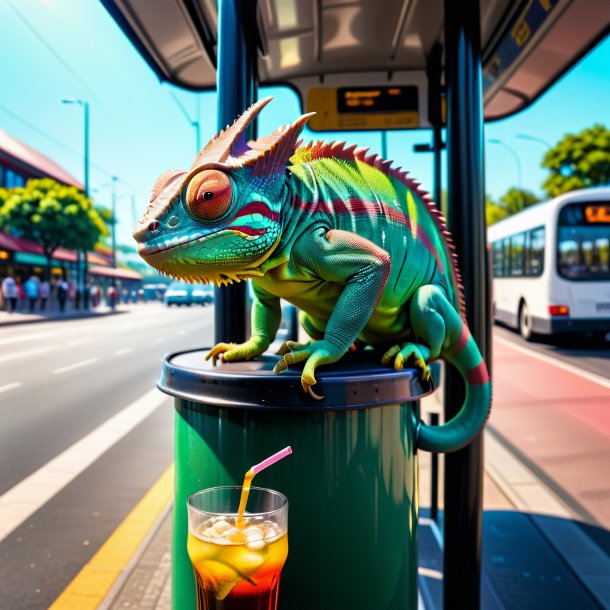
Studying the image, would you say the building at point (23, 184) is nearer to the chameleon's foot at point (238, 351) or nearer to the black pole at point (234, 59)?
the black pole at point (234, 59)

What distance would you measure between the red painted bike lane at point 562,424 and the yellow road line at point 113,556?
2818 mm

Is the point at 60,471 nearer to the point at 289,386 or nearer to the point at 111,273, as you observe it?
the point at 289,386

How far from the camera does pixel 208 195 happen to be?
1.26m

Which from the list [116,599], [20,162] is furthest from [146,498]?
[20,162]

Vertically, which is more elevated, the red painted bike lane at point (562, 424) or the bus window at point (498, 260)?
the bus window at point (498, 260)

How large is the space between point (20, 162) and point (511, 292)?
19530 millimetres

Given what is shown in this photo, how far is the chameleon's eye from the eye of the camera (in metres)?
1.26

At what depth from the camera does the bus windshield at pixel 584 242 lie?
35.5 feet

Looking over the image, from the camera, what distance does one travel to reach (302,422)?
132cm

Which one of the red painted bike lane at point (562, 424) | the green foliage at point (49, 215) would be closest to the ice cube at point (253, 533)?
the red painted bike lane at point (562, 424)

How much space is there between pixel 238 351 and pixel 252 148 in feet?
2.05

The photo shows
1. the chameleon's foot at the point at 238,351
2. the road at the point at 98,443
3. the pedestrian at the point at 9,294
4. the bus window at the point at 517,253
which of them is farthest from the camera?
the bus window at the point at 517,253

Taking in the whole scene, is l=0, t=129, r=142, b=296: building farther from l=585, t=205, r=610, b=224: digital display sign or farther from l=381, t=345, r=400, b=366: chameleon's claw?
l=381, t=345, r=400, b=366: chameleon's claw

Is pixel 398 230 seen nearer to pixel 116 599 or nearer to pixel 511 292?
pixel 116 599
